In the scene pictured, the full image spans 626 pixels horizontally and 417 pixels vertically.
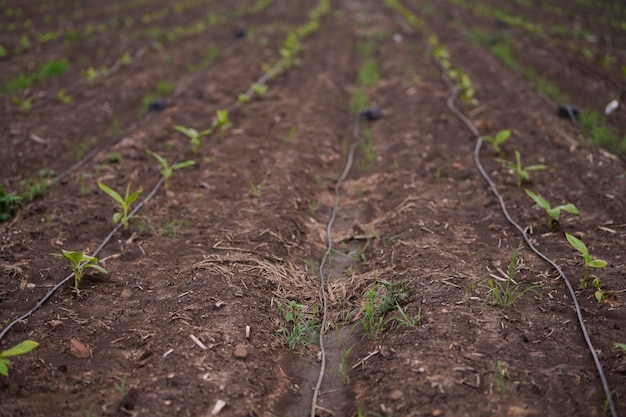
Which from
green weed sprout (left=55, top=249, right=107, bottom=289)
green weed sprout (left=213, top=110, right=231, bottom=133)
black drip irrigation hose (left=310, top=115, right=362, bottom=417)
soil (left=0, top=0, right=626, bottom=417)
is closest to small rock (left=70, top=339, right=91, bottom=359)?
soil (left=0, top=0, right=626, bottom=417)

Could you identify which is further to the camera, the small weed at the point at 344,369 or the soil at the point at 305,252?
the small weed at the point at 344,369

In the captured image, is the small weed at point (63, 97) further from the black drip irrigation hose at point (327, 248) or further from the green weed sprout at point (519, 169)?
the green weed sprout at point (519, 169)

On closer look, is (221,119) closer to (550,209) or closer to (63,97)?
(63,97)

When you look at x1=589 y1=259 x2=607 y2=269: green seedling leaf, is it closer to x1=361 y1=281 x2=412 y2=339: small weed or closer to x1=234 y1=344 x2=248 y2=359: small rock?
x1=361 y1=281 x2=412 y2=339: small weed

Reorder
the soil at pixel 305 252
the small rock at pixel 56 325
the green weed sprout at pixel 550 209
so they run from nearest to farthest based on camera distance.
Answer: the soil at pixel 305 252 < the small rock at pixel 56 325 < the green weed sprout at pixel 550 209

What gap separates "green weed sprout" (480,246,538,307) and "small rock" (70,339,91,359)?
249 cm

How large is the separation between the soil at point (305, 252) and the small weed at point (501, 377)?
0.01m

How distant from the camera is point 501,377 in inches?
112

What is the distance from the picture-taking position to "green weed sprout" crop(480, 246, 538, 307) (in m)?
3.47

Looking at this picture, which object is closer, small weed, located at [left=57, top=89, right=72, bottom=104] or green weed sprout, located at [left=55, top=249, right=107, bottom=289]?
green weed sprout, located at [left=55, top=249, right=107, bottom=289]

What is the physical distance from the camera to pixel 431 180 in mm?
5379

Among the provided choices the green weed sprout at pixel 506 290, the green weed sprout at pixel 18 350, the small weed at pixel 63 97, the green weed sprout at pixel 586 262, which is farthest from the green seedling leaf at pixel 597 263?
the small weed at pixel 63 97

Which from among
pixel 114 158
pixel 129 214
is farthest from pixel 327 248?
pixel 114 158

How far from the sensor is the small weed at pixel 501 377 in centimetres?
279
